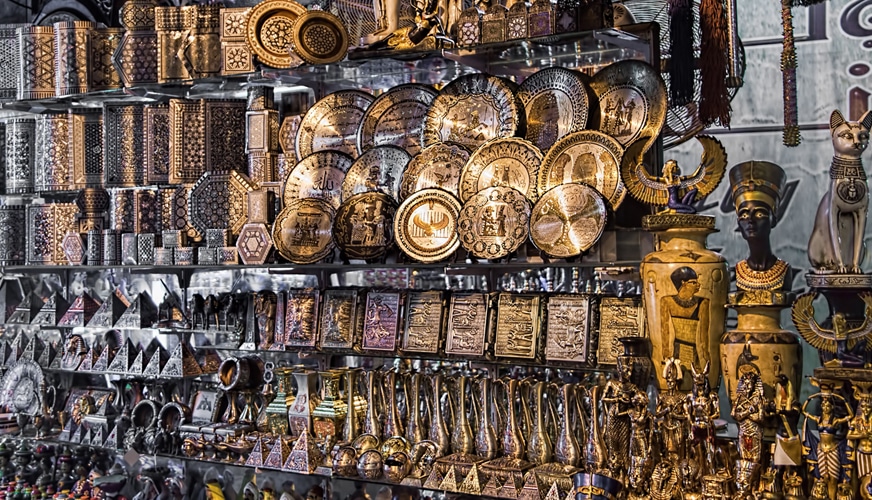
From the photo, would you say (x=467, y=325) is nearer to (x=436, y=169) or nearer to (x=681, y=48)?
(x=436, y=169)

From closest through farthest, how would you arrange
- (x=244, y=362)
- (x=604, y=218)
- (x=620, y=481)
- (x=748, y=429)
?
(x=748, y=429) → (x=620, y=481) → (x=604, y=218) → (x=244, y=362)

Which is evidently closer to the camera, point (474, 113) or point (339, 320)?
point (474, 113)

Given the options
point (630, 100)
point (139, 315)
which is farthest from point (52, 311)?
point (630, 100)

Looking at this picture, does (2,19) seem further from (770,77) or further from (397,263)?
(770,77)

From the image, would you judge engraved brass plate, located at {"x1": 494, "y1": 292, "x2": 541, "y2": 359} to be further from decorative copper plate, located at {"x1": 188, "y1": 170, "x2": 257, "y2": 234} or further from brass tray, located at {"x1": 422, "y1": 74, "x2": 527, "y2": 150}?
decorative copper plate, located at {"x1": 188, "y1": 170, "x2": 257, "y2": 234}

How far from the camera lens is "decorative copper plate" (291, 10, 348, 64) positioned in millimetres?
3787

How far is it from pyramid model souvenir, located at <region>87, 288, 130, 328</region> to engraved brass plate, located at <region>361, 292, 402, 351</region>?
131 cm

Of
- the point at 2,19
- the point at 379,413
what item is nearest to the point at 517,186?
the point at 379,413

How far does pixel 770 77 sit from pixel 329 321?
5.92ft

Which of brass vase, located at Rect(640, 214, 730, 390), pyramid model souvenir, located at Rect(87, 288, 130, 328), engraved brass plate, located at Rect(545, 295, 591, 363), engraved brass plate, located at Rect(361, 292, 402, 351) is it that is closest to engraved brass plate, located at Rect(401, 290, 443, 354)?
engraved brass plate, located at Rect(361, 292, 402, 351)

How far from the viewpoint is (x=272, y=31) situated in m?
3.92

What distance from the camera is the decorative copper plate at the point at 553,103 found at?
11.2ft

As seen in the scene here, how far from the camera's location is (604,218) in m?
3.22

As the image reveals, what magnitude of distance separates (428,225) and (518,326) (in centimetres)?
48
